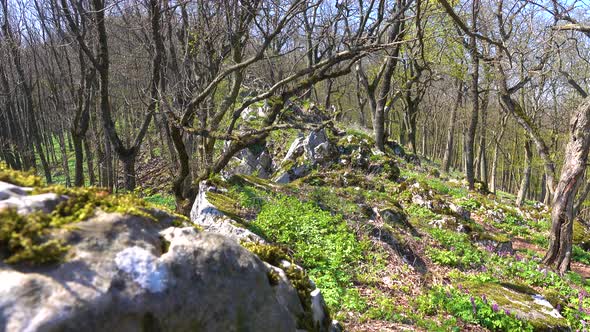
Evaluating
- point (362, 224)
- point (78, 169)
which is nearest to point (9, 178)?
point (362, 224)

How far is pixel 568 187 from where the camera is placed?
7.88 meters

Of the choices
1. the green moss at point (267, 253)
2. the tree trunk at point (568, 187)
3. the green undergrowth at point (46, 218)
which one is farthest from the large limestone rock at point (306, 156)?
the green undergrowth at point (46, 218)

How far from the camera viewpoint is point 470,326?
4793mm

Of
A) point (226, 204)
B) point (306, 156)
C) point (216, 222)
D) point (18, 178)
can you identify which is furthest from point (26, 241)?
point (306, 156)

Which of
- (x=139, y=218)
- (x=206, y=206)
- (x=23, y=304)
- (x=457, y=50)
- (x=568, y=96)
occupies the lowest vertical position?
(x=206, y=206)

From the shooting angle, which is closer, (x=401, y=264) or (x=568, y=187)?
(x=401, y=264)

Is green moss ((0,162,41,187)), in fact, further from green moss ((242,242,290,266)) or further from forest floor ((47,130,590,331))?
forest floor ((47,130,590,331))

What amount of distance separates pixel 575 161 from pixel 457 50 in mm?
12604

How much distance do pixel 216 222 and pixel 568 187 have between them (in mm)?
7319

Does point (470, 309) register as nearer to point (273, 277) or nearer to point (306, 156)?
point (273, 277)

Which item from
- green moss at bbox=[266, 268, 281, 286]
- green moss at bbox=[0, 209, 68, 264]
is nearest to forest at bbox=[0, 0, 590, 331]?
green moss at bbox=[0, 209, 68, 264]

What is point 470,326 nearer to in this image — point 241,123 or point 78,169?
point 78,169

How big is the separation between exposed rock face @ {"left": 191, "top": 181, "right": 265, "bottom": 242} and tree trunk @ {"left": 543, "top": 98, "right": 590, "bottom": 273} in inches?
267

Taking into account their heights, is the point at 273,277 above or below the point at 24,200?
below
